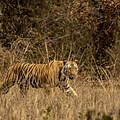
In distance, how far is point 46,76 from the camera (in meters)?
5.10

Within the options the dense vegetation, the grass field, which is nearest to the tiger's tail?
the grass field

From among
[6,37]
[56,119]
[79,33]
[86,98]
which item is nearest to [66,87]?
[86,98]

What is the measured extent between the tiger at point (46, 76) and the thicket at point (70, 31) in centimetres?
171

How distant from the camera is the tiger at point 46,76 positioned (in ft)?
→ 16.1

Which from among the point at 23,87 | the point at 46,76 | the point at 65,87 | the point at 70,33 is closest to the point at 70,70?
the point at 65,87

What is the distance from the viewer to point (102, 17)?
24.7 feet

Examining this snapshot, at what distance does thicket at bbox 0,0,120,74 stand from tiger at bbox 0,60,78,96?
5.61 ft

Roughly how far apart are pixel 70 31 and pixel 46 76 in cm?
297

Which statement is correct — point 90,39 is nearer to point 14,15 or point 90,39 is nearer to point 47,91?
point 14,15

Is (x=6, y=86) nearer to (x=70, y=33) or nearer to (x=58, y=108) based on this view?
(x=58, y=108)

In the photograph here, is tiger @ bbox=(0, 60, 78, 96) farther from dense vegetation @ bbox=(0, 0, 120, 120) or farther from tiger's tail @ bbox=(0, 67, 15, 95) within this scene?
dense vegetation @ bbox=(0, 0, 120, 120)

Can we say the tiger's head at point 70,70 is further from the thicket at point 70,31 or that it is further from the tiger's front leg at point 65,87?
the thicket at point 70,31

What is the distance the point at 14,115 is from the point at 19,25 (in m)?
5.85

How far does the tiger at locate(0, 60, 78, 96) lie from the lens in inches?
A: 193
